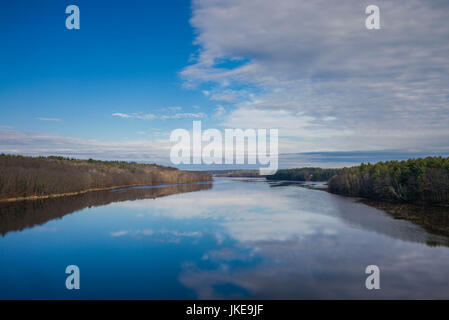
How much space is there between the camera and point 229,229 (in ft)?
66.6

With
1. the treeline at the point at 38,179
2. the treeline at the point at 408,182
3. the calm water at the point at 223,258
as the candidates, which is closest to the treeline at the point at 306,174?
the treeline at the point at 408,182

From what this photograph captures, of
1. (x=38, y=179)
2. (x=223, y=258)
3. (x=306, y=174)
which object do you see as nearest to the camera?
(x=223, y=258)

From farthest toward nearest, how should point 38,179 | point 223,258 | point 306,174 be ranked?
point 306,174 < point 38,179 < point 223,258

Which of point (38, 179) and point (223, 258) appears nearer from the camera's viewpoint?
point (223, 258)

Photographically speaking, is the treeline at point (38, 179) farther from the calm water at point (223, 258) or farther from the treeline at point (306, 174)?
the treeline at point (306, 174)

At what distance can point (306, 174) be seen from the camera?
127438 mm

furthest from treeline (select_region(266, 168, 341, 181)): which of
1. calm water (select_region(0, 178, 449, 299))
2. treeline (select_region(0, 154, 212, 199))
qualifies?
calm water (select_region(0, 178, 449, 299))

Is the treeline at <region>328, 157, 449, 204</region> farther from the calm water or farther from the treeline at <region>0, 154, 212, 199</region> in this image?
the treeline at <region>0, 154, 212, 199</region>

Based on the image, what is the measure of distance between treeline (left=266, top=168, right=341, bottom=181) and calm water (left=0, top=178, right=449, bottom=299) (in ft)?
332

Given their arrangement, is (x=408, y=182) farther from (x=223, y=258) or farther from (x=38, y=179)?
(x=38, y=179)

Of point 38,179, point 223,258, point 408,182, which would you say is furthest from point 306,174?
point 223,258

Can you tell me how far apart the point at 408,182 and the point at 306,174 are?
286 ft

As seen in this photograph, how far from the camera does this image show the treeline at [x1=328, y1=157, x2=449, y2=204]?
122ft
